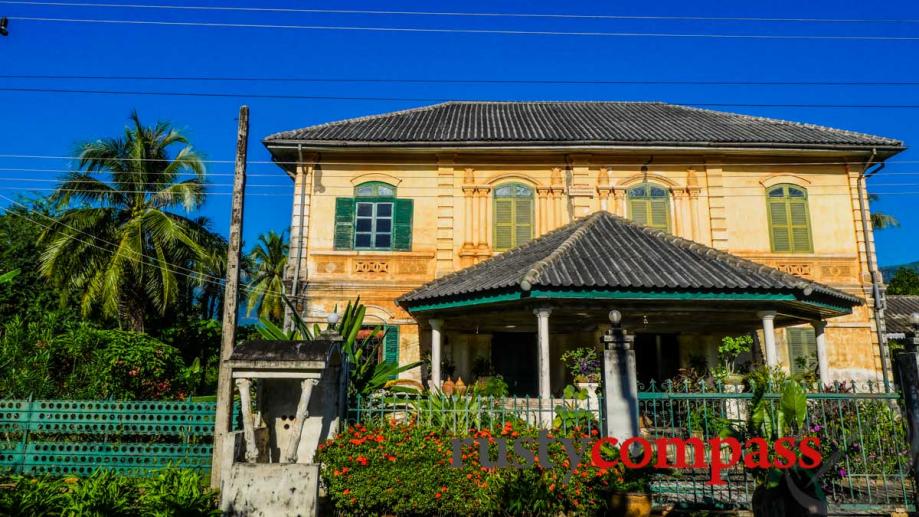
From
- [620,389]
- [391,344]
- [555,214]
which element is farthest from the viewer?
[555,214]

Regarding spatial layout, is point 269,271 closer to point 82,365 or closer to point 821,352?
point 82,365

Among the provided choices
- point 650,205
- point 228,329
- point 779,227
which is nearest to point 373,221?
point 650,205

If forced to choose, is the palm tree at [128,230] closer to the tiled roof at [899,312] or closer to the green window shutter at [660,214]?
the green window shutter at [660,214]

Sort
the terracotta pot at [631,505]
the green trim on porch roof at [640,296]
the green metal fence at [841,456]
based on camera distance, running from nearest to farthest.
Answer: the terracotta pot at [631,505], the green metal fence at [841,456], the green trim on porch roof at [640,296]

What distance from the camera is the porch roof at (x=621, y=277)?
9602 mm

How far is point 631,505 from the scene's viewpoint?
6473 mm

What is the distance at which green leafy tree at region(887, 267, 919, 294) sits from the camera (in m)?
29.6

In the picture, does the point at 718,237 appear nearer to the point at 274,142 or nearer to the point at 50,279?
the point at 274,142

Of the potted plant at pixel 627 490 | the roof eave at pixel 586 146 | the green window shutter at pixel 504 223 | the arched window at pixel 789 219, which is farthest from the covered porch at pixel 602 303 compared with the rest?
the potted plant at pixel 627 490

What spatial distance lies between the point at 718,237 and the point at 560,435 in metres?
9.15

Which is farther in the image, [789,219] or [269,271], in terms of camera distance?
[269,271]

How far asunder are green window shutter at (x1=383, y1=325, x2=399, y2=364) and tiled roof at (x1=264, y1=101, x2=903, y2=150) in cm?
443

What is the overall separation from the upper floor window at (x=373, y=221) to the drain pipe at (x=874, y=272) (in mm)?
10873

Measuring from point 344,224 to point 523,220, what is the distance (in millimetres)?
4325
